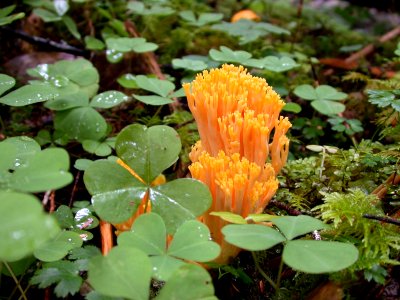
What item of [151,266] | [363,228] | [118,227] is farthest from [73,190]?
[363,228]

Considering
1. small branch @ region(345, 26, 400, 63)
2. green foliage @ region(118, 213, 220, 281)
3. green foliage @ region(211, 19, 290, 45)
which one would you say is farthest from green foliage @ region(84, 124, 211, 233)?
small branch @ region(345, 26, 400, 63)

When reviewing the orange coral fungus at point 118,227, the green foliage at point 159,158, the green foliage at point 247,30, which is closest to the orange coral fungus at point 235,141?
the green foliage at point 159,158

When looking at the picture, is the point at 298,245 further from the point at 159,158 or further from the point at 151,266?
the point at 159,158

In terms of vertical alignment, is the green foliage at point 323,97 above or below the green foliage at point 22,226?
below

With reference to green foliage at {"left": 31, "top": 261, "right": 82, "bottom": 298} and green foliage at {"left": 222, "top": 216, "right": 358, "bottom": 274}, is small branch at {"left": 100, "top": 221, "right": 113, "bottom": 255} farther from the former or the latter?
green foliage at {"left": 222, "top": 216, "right": 358, "bottom": 274}

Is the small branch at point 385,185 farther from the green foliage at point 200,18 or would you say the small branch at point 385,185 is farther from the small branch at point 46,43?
the small branch at point 46,43

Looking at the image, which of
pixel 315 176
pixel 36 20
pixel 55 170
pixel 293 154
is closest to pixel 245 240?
pixel 55 170

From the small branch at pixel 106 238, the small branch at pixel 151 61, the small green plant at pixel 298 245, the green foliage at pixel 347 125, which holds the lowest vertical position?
Result: the small branch at pixel 106 238

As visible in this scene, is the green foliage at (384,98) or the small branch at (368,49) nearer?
the green foliage at (384,98)
